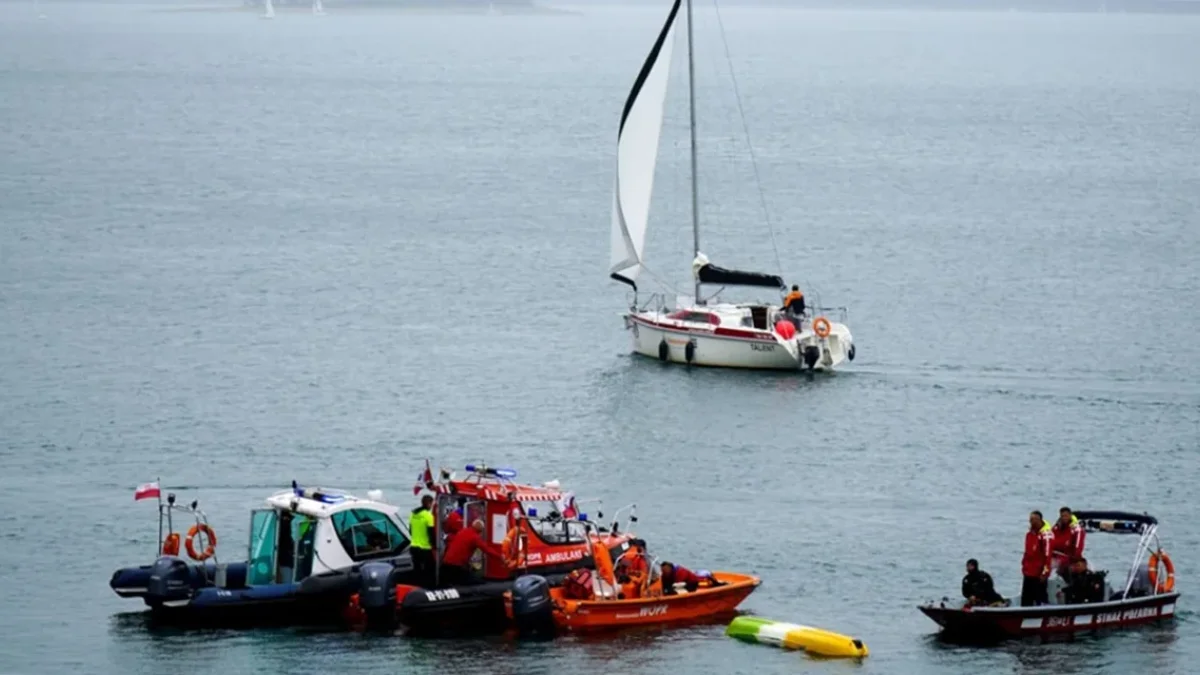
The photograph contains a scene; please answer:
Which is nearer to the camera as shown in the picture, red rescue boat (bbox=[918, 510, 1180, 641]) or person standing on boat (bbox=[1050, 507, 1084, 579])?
red rescue boat (bbox=[918, 510, 1180, 641])

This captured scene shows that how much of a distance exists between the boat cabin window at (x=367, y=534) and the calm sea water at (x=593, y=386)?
6.24 ft

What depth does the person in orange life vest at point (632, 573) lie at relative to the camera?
44844mm

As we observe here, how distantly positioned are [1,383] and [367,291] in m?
25.0

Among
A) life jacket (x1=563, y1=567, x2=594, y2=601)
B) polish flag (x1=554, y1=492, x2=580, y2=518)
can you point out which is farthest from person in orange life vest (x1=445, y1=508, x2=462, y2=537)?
life jacket (x1=563, y1=567, x2=594, y2=601)

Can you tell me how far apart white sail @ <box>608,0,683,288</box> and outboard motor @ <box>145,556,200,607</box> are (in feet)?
124

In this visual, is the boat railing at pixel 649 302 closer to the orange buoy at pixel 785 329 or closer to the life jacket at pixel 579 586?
the orange buoy at pixel 785 329

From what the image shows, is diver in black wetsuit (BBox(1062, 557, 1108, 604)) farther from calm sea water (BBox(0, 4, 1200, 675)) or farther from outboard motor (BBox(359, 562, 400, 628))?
outboard motor (BBox(359, 562, 400, 628))

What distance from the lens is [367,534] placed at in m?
45.2

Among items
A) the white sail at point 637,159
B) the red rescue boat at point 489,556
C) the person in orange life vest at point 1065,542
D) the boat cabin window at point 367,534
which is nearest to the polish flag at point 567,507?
the red rescue boat at point 489,556

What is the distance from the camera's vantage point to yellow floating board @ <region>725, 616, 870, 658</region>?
1727 inches

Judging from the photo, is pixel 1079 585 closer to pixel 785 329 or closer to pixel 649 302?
pixel 785 329

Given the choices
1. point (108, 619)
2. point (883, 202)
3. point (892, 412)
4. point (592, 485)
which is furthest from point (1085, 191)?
point (108, 619)

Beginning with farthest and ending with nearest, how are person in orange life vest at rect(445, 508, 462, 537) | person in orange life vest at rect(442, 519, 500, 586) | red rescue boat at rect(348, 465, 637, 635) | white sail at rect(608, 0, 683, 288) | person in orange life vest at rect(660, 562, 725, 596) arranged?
white sail at rect(608, 0, 683, 288) < person in orange life vest at rect(660, 562, 725, 596) < person in orange life vest at rect(445, 508, 462, 537) < person in orange life vest at rect(442, 519, 500, 586) < red rescue boat at rect(348, 465, 637, 635)

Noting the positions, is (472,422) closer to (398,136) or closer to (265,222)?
(265,222)
